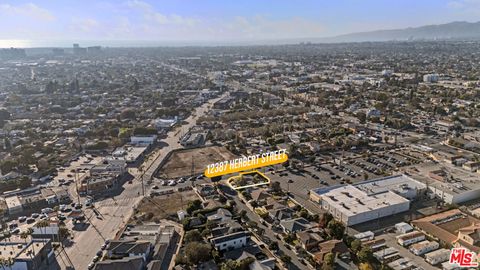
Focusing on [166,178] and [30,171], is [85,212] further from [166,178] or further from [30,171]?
[30,171]

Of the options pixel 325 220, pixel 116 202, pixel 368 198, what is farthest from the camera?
pixel 116 202

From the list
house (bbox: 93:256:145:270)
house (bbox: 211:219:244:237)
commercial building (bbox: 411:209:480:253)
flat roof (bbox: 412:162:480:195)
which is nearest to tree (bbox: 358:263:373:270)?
commercial building (bbox: 411:209:480:253)

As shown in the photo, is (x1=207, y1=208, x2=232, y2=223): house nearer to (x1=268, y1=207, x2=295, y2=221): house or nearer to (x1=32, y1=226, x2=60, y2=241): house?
(x1=268, y1=207, x2=295, y2=221): house

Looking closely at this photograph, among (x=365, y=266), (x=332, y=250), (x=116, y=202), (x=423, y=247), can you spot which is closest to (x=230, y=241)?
(x=332, y=250)

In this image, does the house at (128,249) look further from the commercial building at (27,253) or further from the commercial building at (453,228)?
the commercial building at (453,228)

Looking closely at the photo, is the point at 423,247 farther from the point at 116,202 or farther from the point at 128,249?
the point at 116,202

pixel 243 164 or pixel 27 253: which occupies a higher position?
pixel 243 164
